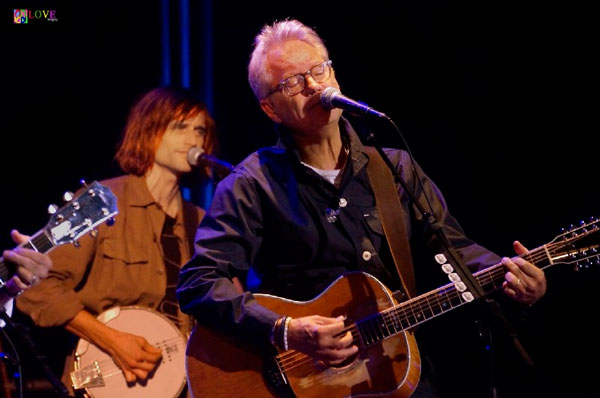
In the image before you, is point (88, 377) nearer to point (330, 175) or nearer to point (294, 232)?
point (294, 232)

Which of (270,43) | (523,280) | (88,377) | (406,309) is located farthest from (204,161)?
(523,280)

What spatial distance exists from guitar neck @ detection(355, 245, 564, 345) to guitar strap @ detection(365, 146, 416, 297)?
4.6 inches

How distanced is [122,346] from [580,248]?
8.65 feet

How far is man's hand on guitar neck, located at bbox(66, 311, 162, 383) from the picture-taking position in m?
4.22

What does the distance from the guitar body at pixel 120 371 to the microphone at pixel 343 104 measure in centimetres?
195

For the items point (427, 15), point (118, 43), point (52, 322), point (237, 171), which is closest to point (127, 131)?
point (118, 43)

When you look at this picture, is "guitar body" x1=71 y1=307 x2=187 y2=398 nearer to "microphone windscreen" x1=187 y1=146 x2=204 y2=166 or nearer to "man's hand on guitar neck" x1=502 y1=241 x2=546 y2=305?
"microphone windscreen" x1=187 y1=146 x2=204 y2=166

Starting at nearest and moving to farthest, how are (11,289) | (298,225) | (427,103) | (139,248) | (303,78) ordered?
(298,225) → (303,78) → (11,289) → (139,248) → (427,103)

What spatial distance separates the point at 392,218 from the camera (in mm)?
3359

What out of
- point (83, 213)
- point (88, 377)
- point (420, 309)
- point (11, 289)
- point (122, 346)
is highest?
point (83, 213)

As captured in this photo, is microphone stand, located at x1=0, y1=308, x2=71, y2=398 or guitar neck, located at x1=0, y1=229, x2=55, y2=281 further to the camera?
guitar neck, located at x1=0, y1=229, x2=55, y2=281

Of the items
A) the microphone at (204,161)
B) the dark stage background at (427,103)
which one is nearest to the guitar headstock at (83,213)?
the microphone at (204,161)

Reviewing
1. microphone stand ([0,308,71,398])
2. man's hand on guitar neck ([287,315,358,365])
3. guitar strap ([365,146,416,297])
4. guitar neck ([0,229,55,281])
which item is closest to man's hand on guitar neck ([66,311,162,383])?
microphone stand ([0,308,71,398])

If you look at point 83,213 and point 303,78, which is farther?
point 83,213
